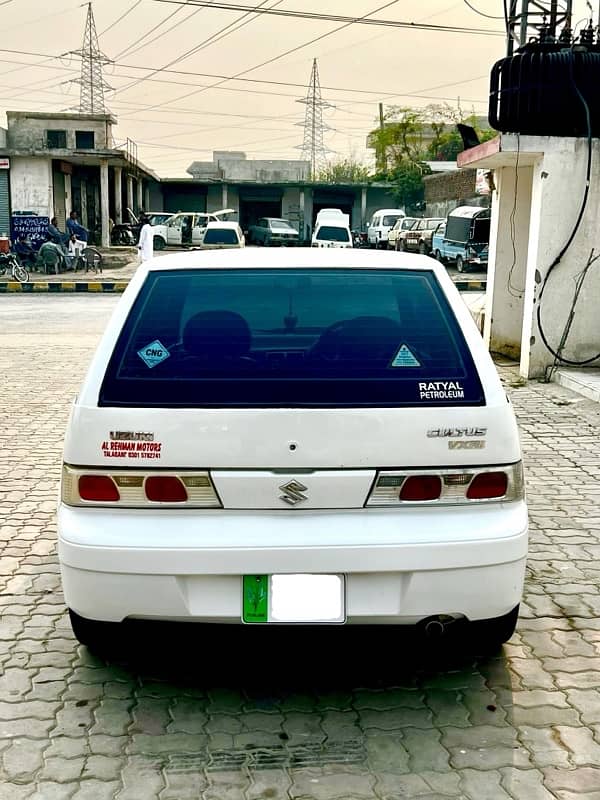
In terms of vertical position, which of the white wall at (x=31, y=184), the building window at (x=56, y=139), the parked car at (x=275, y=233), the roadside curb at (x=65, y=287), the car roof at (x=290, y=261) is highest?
the building window at (x=56, y=139)

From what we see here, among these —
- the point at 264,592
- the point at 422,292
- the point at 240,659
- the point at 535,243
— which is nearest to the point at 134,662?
the point at 240,659

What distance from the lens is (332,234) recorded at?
35562 mm

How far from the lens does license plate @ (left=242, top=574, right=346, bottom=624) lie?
3.08 m

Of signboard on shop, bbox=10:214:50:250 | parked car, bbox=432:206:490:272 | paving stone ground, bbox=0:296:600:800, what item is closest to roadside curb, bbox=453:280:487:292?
parked car, bbox=432:206:490:272

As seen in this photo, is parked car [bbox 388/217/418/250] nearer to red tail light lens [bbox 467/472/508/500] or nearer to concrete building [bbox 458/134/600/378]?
concrete building [bbox 458/134/600/378]

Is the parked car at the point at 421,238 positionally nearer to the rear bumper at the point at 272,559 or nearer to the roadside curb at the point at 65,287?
the roadside curb at the point at 65,287

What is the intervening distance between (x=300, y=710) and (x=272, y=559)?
677 mm

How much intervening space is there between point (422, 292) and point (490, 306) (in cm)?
903

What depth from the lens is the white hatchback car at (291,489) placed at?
308 centimetres

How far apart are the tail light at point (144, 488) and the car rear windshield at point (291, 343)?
0.82 feet

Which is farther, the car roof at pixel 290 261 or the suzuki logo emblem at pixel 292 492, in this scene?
the car roof at pixel 290 261

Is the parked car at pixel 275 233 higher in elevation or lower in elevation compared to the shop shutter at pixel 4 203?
lower

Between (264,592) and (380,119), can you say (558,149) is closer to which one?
(264,592)

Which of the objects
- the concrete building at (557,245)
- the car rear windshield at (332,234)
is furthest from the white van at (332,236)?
the concrete building at (557,245)
